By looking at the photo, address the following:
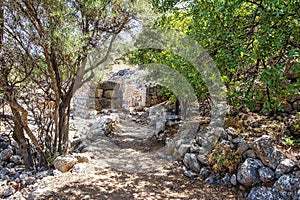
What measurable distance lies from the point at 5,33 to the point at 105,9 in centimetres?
199

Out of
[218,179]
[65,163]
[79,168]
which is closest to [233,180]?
[218,179]

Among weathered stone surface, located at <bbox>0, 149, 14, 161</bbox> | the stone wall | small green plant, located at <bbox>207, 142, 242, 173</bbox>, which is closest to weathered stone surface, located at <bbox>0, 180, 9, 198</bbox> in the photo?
weathered stone surface, located at <bbox>0, 149, 14, 161</bbox>

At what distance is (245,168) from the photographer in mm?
3424

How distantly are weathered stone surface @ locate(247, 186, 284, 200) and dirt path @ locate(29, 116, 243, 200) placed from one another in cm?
18

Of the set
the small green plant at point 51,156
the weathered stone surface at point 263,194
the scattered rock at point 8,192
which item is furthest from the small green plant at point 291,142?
the scattered rock at point 8,192

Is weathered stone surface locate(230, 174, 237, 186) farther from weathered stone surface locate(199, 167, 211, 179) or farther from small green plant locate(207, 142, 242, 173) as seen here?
weathered stone surface locate(199, 167, 211, 179)

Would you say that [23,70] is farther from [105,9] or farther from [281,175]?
[281,175]

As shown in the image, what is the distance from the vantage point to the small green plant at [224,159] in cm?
366

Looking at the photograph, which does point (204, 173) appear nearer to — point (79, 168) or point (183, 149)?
point (183, 149)

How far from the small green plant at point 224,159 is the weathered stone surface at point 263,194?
476 mm

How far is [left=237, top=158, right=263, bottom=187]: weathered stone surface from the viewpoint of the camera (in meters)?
3.32

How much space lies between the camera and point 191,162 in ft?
14.2

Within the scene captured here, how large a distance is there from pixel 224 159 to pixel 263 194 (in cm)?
81

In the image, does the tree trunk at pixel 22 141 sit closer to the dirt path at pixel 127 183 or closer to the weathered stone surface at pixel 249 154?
the dirt path at pixel 127 183
